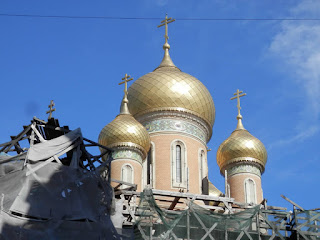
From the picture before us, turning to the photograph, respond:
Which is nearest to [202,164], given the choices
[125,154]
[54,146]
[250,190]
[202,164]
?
[202,164]

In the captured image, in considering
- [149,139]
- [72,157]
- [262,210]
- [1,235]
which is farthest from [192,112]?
[1,235]

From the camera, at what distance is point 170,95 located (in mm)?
29234

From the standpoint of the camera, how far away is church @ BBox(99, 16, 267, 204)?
2748 centimetres

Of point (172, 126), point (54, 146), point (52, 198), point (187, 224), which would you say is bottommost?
point (52, 198)

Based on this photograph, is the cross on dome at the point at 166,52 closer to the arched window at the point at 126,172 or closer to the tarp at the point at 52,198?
the arched window at the point at 126,172

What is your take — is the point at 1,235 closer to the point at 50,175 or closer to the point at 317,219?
the point at 50,175

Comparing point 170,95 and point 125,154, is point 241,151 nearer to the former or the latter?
point 170,95

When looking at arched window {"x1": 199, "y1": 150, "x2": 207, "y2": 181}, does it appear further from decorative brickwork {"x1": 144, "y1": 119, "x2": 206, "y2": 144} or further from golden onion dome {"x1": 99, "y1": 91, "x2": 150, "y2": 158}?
golden onion dome {"x1": 99, "y1": 91, "x2": 150, "y2": 158}

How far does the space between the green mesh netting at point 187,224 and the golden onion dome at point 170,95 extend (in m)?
9.30

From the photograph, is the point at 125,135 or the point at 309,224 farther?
the point at 125,135

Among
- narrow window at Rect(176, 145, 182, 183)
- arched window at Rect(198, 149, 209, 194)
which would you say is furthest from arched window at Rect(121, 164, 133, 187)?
arched window at Rect(198, 149, 209, 194)

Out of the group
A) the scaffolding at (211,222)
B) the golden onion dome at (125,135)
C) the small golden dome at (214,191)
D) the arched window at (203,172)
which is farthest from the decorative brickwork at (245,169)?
the scaffolding at (211,222)

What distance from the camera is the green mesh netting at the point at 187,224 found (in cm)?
1959

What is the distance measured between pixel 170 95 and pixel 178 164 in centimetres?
272
